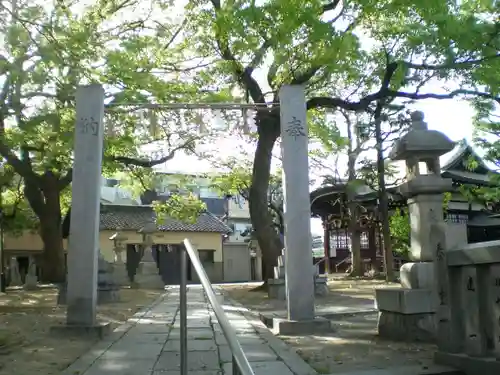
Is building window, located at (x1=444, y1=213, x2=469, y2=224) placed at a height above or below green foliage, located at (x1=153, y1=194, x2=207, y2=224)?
below

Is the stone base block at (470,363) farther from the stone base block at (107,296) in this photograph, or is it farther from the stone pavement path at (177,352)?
the stone base block at (107,296)

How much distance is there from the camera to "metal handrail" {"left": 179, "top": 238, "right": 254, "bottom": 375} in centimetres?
181

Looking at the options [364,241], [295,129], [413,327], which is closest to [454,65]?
[295,129]

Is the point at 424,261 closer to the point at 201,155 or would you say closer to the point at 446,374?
the point at 446,374

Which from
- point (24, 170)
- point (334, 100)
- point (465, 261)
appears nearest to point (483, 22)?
point (334, 100)

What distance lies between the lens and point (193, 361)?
5.01m

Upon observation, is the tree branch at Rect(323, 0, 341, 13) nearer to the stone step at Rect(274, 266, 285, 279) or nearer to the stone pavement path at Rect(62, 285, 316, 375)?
the stone step at Rect(274, 266, 285, 279)

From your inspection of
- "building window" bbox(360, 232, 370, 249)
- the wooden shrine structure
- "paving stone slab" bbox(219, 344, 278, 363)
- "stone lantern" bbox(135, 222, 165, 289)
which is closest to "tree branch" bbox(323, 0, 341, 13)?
the wooden shrine structure

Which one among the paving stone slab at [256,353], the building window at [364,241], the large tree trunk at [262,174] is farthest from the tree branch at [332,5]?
the building window at [364,241]

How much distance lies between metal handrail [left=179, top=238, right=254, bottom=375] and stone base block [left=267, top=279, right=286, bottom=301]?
31.3 ft

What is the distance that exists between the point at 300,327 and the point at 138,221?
26803mm

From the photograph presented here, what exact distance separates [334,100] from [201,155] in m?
6.58

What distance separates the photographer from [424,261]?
6086mm

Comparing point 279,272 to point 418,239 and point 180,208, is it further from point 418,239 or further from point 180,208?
point 180,208
